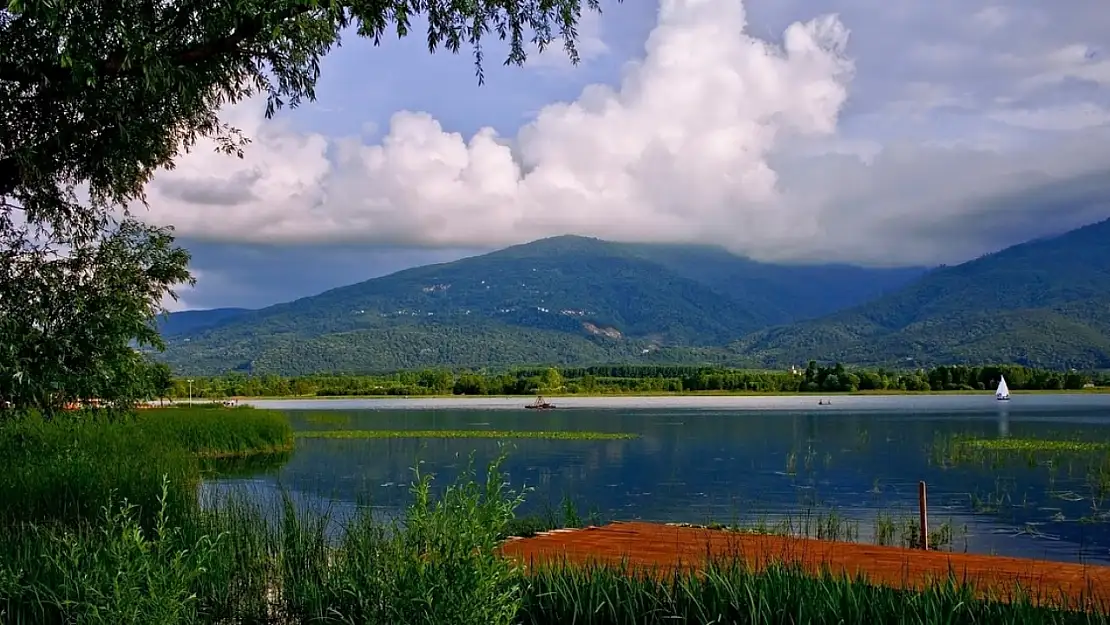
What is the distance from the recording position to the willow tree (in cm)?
909

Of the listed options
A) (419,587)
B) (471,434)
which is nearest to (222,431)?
(471,434)

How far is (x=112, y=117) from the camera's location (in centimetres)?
1131

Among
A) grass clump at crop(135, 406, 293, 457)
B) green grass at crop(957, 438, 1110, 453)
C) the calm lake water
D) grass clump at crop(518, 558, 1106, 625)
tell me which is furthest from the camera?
green grass at crop(957, 438, 1110, 453)

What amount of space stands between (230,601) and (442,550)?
2815 millimetres

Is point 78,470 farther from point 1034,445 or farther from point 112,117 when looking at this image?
point 1034,445

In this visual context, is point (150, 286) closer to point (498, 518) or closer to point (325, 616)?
point (325, 616)

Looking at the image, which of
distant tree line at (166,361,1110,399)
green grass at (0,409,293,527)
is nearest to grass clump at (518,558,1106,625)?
green grass at (0,409,293,527)

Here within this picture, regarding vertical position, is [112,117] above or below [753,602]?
above

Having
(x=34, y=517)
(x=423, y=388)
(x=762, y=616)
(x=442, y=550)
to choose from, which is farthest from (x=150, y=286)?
(x=423, y=388)

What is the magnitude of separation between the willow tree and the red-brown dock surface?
5188mm

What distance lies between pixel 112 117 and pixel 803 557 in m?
8.41

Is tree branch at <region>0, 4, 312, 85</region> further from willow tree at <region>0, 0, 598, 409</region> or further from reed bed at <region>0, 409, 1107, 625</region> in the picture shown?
reed bed at <region>0, 409, 1107, 625</region>

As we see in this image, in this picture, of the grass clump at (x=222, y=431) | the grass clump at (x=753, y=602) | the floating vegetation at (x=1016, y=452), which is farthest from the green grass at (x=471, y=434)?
the grass clump at (x=753, y=602)

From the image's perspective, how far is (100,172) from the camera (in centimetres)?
1242
